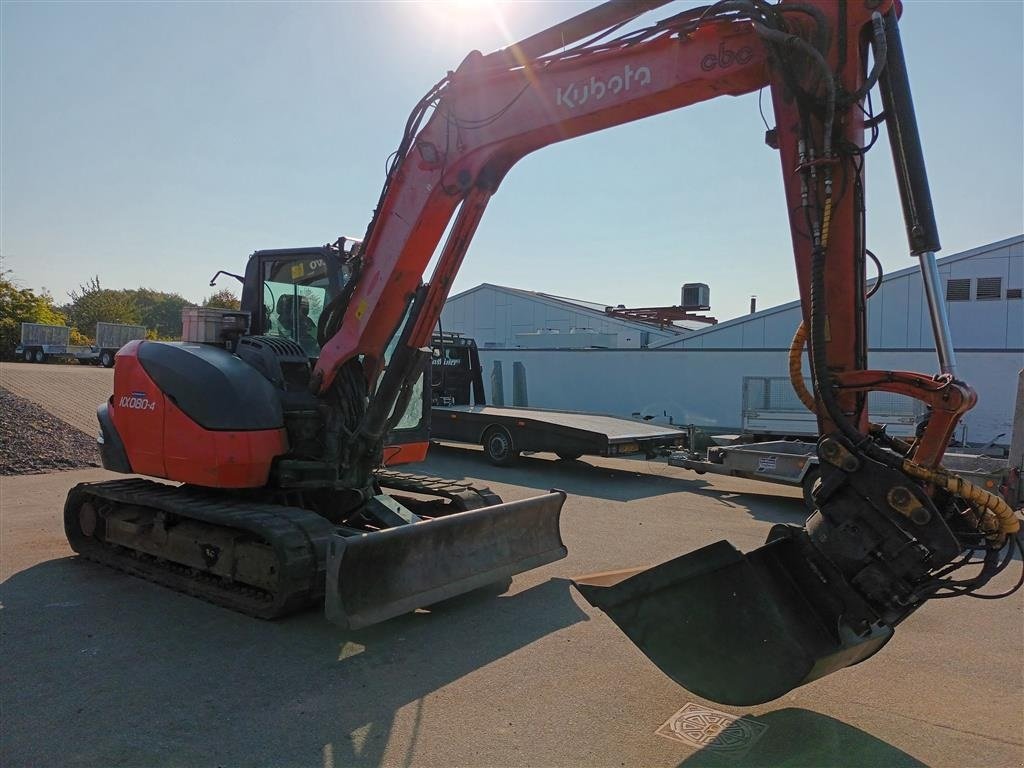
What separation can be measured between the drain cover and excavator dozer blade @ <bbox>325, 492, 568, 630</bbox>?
193 cm

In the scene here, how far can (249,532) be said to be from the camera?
551 centimetres

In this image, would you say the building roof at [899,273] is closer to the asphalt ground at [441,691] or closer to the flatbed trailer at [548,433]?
the flatbed trailer at [548,433]

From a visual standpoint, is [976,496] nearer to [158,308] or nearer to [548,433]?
[548,433]

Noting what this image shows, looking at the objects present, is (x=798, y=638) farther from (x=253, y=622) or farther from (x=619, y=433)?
(x=619, y=433)

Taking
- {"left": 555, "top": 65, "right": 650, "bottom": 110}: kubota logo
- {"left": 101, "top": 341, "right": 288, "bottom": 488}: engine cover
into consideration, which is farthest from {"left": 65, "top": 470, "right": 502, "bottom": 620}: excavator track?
{"left": 555, "top": 65, "right": 650, "bottom": 110}: kubota logo

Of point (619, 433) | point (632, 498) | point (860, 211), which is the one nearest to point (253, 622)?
point (860, 211)

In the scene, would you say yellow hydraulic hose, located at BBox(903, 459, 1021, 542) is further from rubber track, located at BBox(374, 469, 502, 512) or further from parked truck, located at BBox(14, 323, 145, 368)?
parked truck, located at BBox(14, 323, 145, 368)

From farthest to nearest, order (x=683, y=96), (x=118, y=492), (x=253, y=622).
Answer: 1. (x=118, y=492)
2. (x=253, y=622)
3. (x=683, y=96)

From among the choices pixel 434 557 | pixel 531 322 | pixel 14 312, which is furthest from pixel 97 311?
pixel 434 557

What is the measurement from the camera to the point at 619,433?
42.2ft

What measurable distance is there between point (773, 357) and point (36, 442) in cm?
1616

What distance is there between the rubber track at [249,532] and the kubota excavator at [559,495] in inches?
0.9

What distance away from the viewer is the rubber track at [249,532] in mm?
5023

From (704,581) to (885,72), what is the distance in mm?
2694
